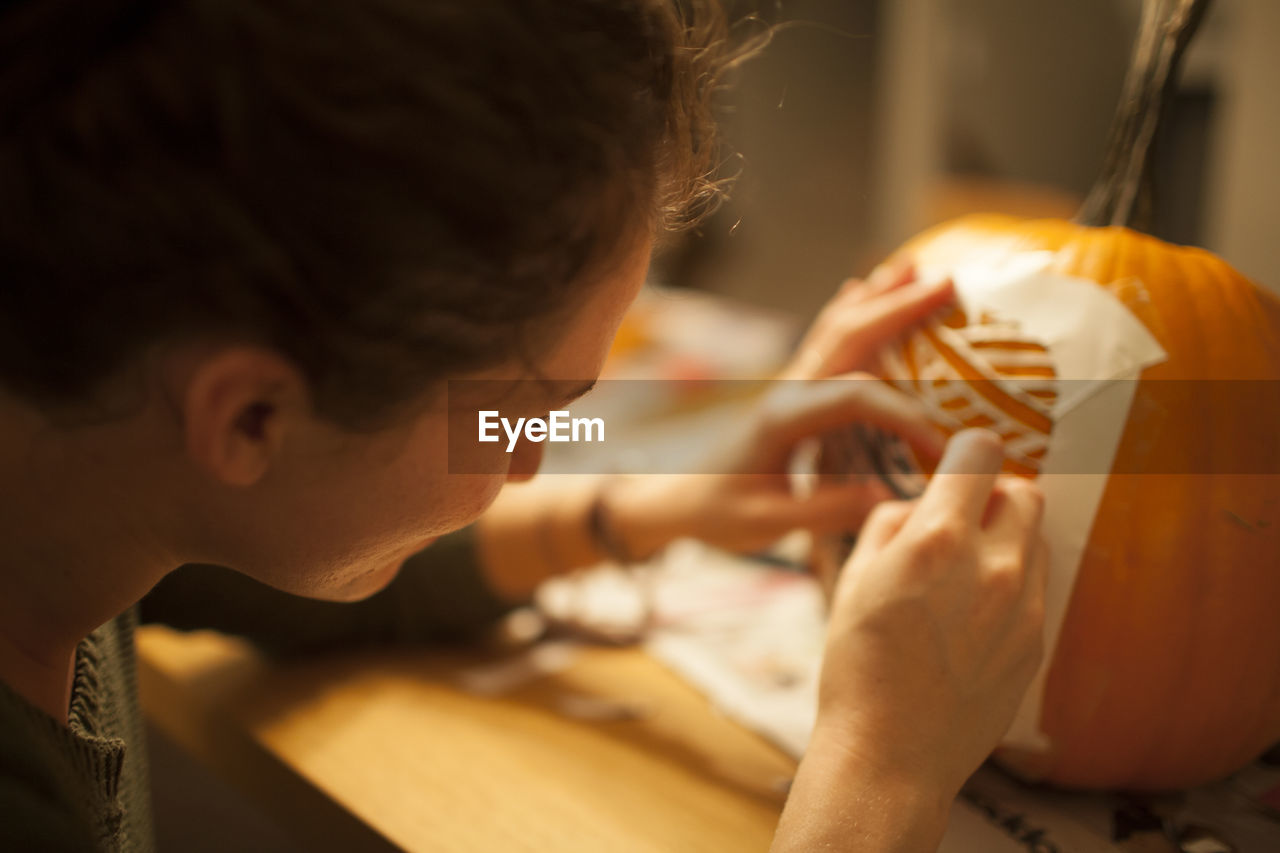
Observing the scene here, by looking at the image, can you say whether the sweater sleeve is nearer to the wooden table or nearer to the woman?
the wooden table

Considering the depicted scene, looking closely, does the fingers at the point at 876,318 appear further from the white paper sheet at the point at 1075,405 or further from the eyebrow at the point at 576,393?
the eyebrow at the point at 576,393

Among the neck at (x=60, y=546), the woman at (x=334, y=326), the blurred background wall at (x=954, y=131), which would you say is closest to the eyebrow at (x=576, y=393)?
the woman at (x=334, y=326)

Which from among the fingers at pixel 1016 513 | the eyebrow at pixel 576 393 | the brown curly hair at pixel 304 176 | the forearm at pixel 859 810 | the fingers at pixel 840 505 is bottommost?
the forearm at pixel 859 810

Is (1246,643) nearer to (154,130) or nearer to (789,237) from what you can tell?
(154,130)

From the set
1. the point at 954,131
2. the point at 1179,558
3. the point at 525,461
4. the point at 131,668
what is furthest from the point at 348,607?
the point at 954,131

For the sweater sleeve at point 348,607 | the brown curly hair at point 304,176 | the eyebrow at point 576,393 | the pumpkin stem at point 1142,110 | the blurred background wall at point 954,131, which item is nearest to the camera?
the brown curly hair at point 304,176

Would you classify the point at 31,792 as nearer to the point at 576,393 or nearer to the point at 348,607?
the point at 576,393

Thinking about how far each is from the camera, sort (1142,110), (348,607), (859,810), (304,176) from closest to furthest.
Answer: (304,176) < (859,810) < (1142,110) < (348,607)
